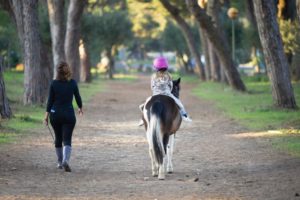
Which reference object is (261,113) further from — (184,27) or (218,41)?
(184,27)

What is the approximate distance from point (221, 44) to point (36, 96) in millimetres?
10916

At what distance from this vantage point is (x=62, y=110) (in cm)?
1331

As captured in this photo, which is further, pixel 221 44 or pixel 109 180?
pixel 221 44

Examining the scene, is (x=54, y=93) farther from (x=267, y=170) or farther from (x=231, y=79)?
(x=231, y=79)

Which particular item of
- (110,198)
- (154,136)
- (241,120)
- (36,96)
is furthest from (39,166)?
(36,96)

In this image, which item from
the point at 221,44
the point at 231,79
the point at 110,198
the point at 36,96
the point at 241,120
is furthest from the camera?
the point at 231,79

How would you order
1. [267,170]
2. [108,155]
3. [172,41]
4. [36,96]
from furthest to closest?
[172,41] < [36,96] < [108,155] < [267,170]

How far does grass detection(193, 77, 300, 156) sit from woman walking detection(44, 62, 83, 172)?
4.52m

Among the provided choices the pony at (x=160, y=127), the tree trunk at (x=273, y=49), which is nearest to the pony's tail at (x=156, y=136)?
the pony at (x=160, y=127)

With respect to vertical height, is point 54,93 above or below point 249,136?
above

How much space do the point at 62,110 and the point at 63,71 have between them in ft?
2.27

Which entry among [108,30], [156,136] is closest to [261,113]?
[156,136]

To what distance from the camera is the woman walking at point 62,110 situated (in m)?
13.3

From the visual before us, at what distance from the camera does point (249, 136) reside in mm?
18734
